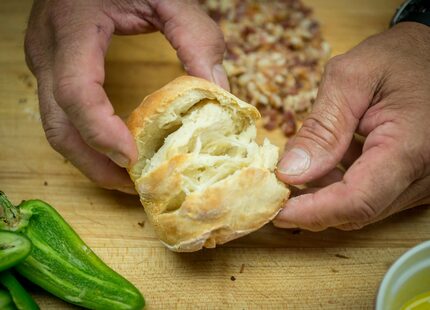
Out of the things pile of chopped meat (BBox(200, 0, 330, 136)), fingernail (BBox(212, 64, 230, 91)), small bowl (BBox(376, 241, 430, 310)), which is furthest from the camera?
pile of chopped meat (BBox(200, 0, 330, 136))

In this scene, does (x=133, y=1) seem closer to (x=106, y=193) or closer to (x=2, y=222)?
(x=106, y=193)

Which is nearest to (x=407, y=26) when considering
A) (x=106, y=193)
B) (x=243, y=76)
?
(x=243, y=76)

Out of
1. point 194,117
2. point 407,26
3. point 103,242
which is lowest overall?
point 103,242

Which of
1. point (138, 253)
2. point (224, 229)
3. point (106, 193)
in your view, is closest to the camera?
point (224, 229)

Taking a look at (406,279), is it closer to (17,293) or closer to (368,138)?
(368,138)

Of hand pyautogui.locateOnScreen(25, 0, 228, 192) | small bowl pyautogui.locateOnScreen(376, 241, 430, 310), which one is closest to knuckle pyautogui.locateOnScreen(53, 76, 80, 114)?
hand pyautogui.locateOnScreen(25, 0, 228, 192)

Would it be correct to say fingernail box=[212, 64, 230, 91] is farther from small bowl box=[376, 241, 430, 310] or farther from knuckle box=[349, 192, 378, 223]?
small bowl box=[376, 241, 430, 310]
